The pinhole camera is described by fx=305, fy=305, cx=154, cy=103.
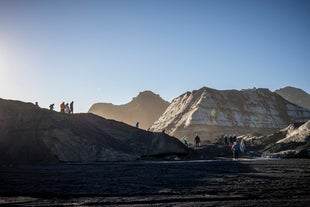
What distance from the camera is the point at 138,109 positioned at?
156 meters

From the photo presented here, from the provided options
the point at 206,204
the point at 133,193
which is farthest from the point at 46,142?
the point at 206,204

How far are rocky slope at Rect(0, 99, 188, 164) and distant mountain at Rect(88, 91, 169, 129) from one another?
390 feet

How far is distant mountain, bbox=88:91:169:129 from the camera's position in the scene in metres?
152

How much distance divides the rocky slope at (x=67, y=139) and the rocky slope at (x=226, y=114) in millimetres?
52313

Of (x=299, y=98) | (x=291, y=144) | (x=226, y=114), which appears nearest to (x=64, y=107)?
(x=291, y=144)

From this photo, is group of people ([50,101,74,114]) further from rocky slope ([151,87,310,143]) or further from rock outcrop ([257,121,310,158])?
rocky slope ([151,87,310,143])

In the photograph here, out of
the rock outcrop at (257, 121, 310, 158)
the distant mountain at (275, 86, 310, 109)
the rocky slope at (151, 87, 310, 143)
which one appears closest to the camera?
the rock outcrop at (257, 121, 310, 158)

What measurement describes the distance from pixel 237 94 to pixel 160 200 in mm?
90829

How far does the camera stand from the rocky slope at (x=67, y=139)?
77.0ft

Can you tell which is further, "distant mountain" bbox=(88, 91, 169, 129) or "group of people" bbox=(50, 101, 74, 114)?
"distant mountain" bbox=(88, 91, 169, 129)

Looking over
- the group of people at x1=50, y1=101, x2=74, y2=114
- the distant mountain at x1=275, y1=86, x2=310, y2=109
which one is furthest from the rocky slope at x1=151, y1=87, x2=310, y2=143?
the distant mountain at x1=275, y1=86, x2=310, y2=109

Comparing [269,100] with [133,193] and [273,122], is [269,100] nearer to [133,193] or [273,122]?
[273,122]

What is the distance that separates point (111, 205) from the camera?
6535 millimetres

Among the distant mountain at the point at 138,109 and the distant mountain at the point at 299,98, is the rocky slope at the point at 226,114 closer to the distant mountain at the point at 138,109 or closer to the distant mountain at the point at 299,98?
the distant mountain at the point at 138,109
